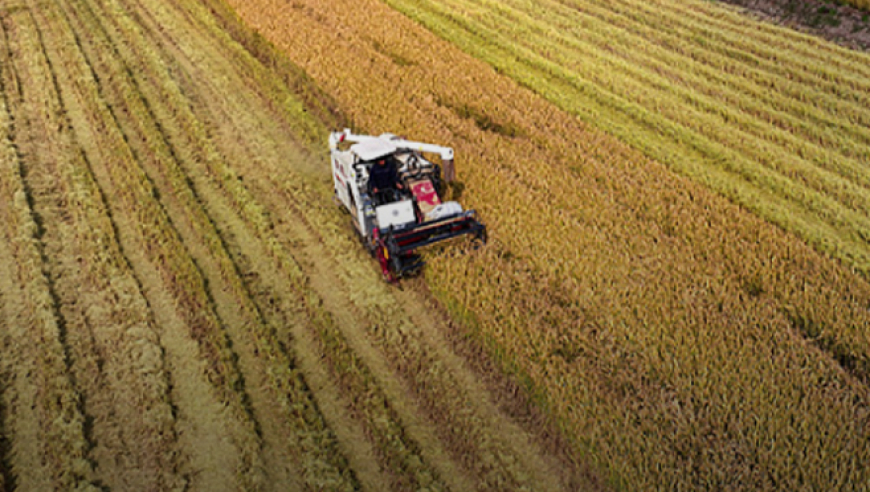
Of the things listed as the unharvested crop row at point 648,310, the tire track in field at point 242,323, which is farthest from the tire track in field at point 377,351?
the tire track in field at point 242,323

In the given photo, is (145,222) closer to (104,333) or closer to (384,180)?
(104,333)

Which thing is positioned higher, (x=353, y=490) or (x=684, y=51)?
(x=684, y=51)

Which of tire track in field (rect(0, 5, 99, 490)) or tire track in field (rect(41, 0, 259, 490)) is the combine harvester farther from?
tire track in field (rect(0, 5, 99, 490))

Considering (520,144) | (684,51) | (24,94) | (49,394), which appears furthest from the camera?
(684,51)

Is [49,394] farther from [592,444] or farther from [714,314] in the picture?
[714,314]

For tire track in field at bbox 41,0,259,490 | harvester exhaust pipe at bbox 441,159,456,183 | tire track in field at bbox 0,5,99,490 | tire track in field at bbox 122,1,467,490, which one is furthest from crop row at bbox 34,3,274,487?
harvester exhaust pipe at bbox 441,159,456,183

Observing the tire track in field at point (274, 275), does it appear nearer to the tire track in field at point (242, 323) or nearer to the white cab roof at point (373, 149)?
the tire track in field at point (242, 323)

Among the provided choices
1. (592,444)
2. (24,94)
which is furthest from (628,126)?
(24,94)

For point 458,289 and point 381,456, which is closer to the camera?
point 381,456
